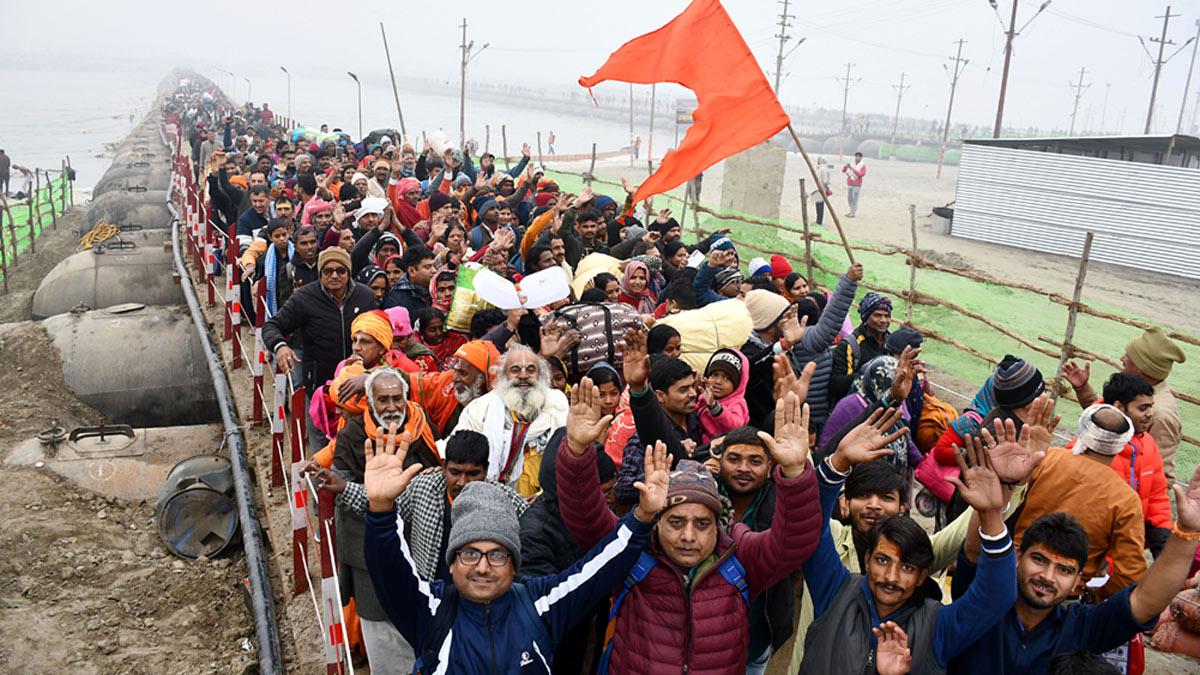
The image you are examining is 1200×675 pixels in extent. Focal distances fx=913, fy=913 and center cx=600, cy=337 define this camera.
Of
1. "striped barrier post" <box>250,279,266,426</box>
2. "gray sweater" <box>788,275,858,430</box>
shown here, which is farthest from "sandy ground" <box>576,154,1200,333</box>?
"striped barrier post" <box>250,279,266,426</box>

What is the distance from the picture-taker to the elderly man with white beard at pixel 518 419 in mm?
4332

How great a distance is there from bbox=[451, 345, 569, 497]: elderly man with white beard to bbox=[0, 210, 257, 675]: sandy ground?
9.02 ft

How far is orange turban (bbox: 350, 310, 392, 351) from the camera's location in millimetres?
5281

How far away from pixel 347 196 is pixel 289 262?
3217 millimetres

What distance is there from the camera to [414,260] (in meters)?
7.23

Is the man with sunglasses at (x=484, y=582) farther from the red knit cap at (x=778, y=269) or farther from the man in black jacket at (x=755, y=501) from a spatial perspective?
the red knit cap at (x=778, y=269)

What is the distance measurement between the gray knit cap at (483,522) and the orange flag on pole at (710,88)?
317cm

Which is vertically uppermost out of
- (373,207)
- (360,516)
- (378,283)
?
(373,207)

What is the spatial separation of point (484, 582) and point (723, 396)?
2.21m

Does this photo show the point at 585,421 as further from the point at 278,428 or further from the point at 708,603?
A: the point at 278,428

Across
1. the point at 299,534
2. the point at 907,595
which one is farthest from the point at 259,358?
the point at 907,595

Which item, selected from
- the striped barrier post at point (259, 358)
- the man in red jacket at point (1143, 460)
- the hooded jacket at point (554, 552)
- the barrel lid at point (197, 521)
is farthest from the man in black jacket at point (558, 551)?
the barrel lid at point (197, 521)

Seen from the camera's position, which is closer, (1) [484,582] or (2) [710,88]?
(1) [484,582]

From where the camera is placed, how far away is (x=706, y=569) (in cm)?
320
